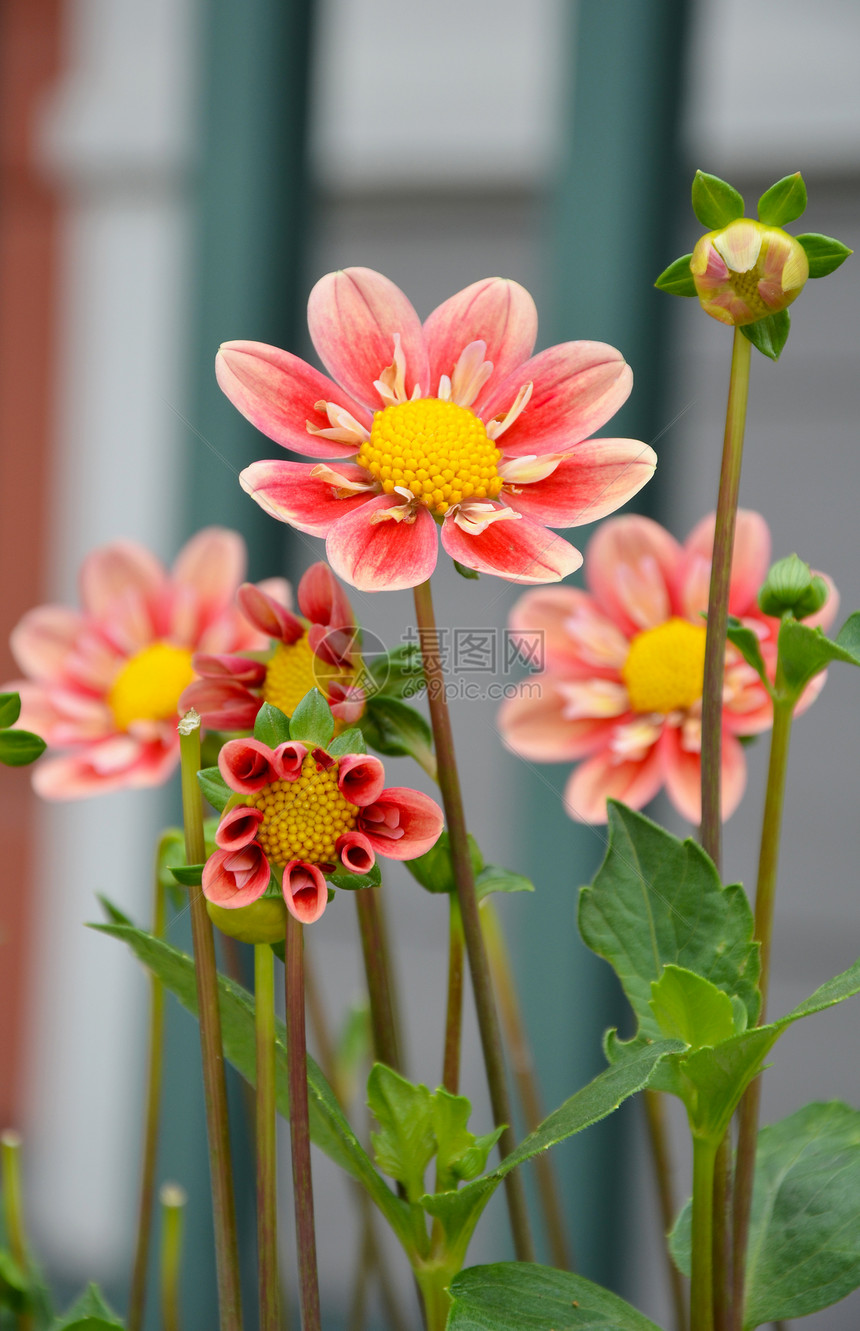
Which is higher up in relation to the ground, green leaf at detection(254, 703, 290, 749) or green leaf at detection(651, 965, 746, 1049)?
green leaf at detection(254, 703, 290, 749)

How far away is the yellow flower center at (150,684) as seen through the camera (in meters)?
0.25

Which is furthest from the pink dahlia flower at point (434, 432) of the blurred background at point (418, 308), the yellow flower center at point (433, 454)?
the blurred background at point (418, 308)

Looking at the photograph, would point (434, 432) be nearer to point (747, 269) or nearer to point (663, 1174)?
point (747, 269)

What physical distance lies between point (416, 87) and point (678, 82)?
0.32m

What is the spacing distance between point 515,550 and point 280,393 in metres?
0.04

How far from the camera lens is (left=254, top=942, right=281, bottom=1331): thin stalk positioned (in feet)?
0.51

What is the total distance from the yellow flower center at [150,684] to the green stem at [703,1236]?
0.44 feet

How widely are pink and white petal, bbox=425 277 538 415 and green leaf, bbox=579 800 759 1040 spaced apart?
71mm

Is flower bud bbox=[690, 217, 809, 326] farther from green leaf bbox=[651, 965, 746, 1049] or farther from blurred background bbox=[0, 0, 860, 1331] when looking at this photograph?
blurred background bbox=[0, 0, 860, 1331]

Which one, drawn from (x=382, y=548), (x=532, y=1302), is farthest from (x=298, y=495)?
(x=532, y=1302)

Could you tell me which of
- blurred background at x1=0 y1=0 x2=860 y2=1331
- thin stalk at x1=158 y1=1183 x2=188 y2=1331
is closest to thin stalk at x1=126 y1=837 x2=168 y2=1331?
thin stalk at x1=158 y1=1183 x2=188 y2=1331

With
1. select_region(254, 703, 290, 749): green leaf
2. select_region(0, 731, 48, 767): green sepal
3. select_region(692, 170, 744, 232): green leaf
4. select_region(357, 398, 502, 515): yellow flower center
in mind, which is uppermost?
select_region(692, 170, 744, 232): green leaf

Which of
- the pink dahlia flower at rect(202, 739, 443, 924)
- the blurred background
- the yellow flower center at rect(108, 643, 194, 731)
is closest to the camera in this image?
the pink dahlia flower at rect(202, 739, 443, 924)

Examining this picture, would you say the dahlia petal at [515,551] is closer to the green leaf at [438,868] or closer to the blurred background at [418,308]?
the green leaf at [438,868]
